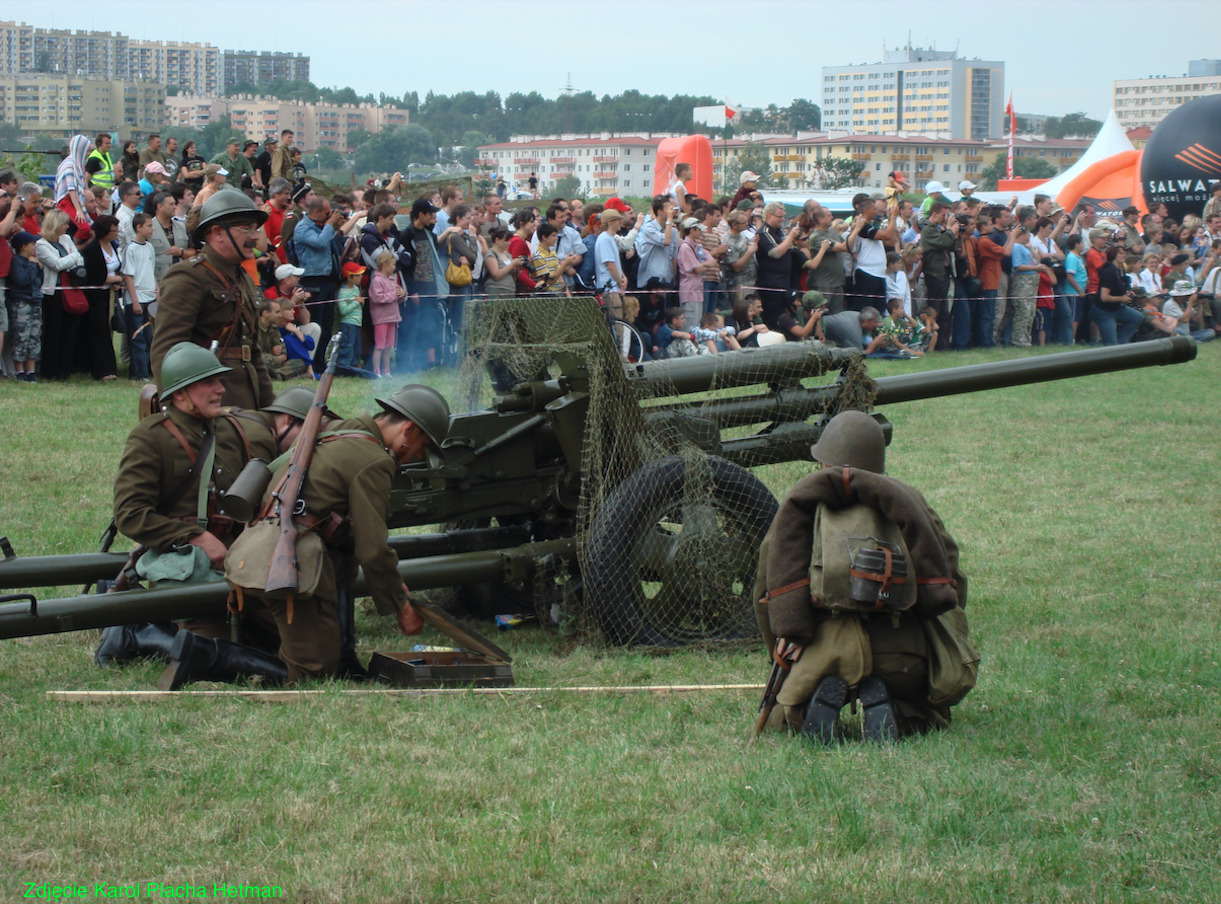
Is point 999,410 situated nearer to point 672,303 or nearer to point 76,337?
point 672,303

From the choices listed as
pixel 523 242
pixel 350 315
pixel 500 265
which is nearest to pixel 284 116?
pixel 523 242

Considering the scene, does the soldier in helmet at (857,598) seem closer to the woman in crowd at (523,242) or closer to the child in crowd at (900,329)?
the woman in crowd at (523,242)

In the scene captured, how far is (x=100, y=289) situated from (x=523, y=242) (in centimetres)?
477

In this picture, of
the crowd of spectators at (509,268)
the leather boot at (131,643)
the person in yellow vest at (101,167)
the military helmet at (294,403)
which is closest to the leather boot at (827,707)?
the military helmet at (294,403)

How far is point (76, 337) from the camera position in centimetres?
1415

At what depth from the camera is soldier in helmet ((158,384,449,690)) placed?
5.90 meters

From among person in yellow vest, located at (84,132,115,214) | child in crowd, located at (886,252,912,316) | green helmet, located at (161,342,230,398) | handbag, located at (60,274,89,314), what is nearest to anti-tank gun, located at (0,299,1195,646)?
green helmet, located at (161,342,230,398)

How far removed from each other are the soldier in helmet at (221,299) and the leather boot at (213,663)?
152 centimetres

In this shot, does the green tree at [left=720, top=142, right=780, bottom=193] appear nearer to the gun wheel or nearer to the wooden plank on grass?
the gun wheel

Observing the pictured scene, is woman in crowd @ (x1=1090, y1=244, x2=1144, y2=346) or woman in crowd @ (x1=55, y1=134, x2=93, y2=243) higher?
woman in crowd @ (x1=55, y1=134, x2=93, y2=243)

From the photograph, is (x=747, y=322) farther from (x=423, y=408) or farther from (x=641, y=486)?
(x=423, y=408)

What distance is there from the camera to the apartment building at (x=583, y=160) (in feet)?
509

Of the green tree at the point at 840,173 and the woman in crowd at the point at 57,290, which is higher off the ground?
the green tree at the point at 840,173

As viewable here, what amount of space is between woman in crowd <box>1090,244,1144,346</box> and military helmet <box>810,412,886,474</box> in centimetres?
1823
